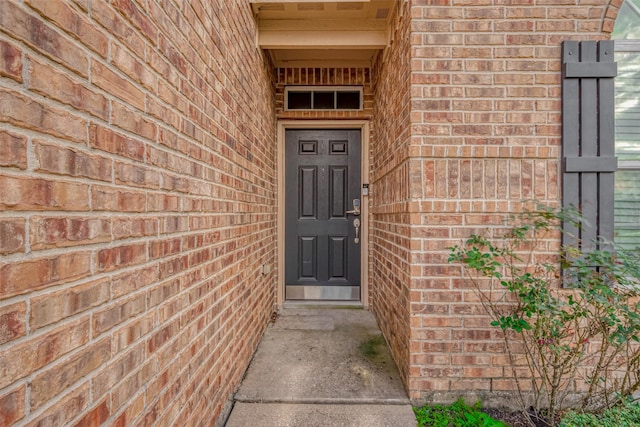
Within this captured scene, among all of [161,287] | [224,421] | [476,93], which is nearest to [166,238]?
[161,287]

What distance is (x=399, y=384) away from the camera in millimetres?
1987

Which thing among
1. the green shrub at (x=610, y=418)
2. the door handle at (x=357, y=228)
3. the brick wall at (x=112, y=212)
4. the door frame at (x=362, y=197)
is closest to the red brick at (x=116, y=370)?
the brick wall at (x=112, y=212)

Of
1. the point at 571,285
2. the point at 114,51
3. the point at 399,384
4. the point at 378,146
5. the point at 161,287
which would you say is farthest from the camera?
the point at 378,146

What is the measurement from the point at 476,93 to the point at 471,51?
25cm

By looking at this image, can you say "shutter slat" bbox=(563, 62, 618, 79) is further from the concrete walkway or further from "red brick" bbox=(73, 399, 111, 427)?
"red brick" bbox=(73, 399, 111, 427)

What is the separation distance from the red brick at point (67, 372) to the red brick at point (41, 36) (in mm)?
658

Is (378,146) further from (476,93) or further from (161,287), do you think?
(161,287)

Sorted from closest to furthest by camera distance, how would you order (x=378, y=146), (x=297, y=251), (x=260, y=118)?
(x=260, y=118)
(x=378, y=146)
(x=297, y=251)

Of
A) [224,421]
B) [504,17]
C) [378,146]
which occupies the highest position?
[504,17]

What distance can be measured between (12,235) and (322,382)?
6.04 feet

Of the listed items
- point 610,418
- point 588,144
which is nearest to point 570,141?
point 588,144

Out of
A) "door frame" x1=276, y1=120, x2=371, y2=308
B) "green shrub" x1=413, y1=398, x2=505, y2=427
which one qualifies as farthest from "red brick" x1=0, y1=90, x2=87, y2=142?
"door frame" x1=276, y1=120, x2=371, y2=308

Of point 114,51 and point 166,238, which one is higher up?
point 114,51

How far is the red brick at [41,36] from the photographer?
1.90 feet
